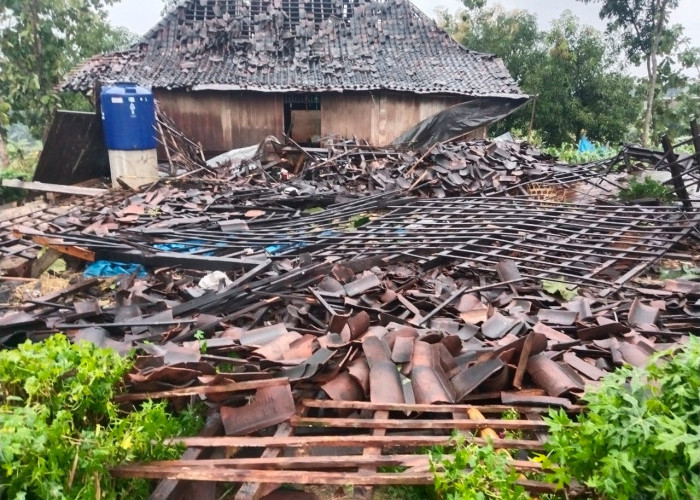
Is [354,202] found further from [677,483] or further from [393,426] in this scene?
[677,483]

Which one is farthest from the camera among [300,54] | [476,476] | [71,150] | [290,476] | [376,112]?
[300,54]

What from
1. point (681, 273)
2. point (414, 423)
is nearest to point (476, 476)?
point (414, 423)

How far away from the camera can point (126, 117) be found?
10219mm

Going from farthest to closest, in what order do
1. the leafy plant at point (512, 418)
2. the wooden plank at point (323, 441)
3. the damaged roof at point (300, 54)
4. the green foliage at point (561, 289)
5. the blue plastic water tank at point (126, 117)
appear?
1. the damaged roof at point (300, 54)
2. the blue plastic water tank at point (126, 117)
3. the green foliage at point (561, 289)
4. the leafy plant at point (512, 418)
5. the wooden plank at point (323, 441)

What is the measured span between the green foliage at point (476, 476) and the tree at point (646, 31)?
74.0 feet

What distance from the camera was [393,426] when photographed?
2.81 m

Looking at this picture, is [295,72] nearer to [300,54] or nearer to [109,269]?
[300,54]

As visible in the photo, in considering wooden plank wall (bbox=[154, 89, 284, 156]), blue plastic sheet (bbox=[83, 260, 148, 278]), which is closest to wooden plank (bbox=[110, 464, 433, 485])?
blue plastic sheet (bbox=[83, 260, 148, 278])

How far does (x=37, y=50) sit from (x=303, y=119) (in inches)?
386

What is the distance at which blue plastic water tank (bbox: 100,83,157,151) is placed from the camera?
1019 centimetres

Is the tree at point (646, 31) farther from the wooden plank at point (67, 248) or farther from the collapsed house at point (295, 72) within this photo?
the wooden plank at point (67, 248)

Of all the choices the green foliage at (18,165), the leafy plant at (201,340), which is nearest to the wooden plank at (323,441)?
the leafy plant at (201,340)

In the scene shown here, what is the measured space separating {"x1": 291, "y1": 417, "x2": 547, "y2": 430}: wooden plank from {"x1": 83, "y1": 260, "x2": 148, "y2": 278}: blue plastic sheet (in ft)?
12.6

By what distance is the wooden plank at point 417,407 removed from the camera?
2.90 m
